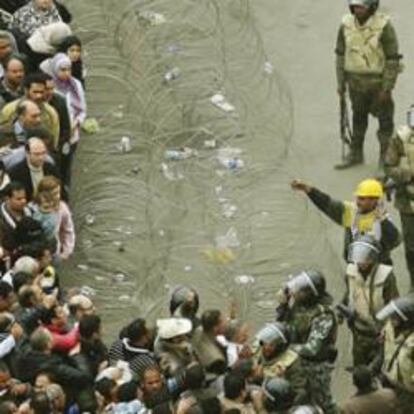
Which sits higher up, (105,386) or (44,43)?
(44,43)

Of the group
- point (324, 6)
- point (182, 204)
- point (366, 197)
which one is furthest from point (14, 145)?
point (324, 6)

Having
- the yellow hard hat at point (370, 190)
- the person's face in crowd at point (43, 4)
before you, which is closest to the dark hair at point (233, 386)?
the yellow hard hat at point (370, 190)

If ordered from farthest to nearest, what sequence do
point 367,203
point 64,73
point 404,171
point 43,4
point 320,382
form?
point 43,4 < point 64,73 < point 404,171 < point 367,203 < point 320,382

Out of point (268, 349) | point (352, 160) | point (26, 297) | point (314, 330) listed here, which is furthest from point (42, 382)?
point (352, 160)

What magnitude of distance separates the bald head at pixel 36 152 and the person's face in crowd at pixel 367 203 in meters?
2.06

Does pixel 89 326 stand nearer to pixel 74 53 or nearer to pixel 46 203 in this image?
pixel 46 203

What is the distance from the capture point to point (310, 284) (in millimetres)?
11273

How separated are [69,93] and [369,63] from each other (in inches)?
86.8

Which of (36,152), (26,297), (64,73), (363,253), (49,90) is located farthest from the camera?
(64,73)

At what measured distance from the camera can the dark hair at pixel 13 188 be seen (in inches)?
478

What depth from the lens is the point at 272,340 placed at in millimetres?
10898

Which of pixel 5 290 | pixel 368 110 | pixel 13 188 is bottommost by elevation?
pixel 368 110

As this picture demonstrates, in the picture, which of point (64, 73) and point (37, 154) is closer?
point (37, 154)

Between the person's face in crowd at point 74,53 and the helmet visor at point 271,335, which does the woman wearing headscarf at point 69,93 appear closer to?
the person's face in crowd at point 74,53
